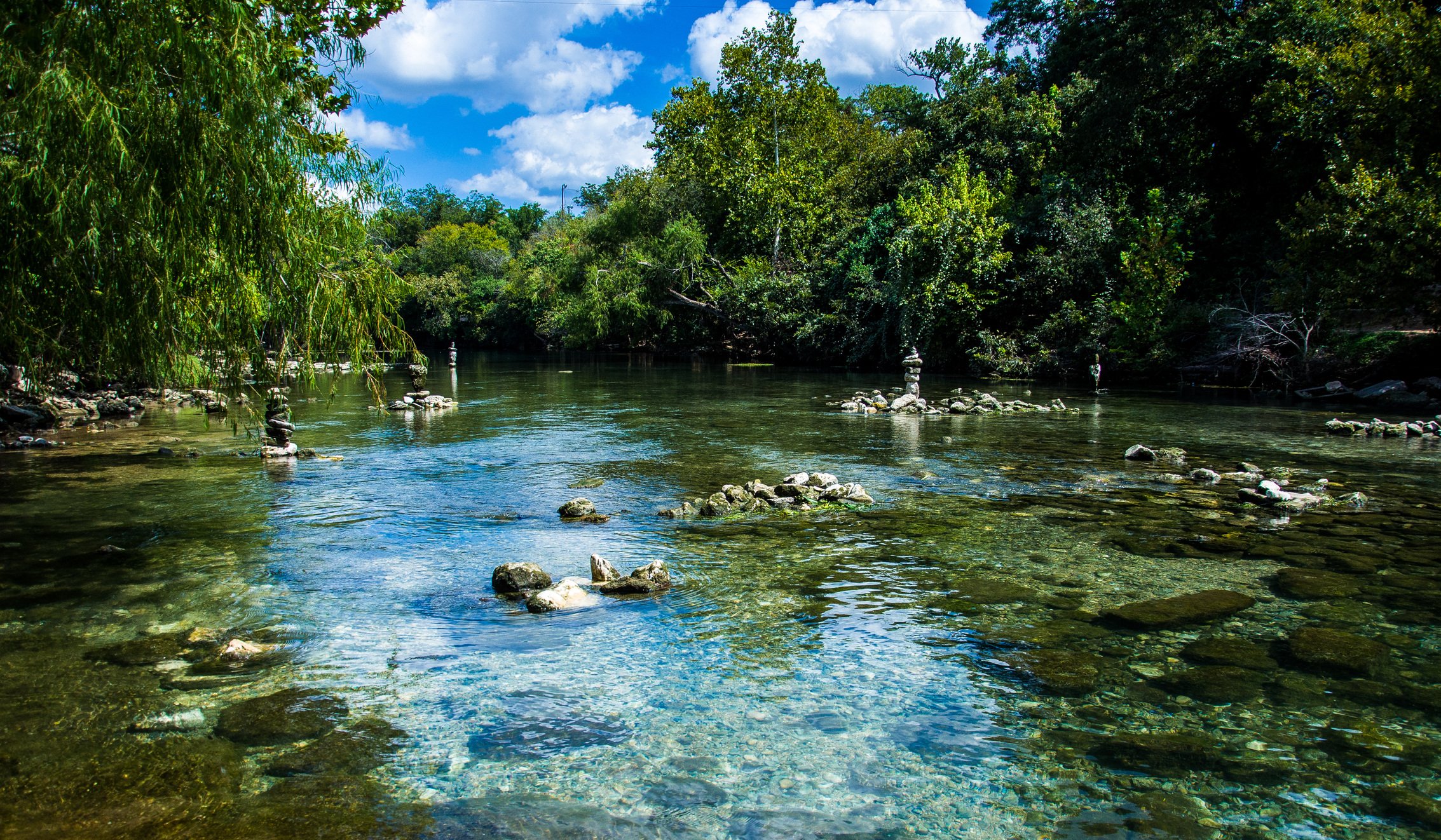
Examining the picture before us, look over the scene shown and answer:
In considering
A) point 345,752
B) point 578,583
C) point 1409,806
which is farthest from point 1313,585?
point 345,752

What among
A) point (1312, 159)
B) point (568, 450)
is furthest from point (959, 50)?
point (568, 450)

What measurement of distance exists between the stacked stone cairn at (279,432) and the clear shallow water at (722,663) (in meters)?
1.90

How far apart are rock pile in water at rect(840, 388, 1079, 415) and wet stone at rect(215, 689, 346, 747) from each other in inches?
739

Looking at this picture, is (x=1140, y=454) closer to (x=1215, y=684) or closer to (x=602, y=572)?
(x=1215, y=684)

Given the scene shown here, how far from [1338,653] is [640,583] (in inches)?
212

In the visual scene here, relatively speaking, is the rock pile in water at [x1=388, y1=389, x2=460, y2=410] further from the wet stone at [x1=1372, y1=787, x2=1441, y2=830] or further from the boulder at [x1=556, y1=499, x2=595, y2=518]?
the wet stone at [x1=1372, y1=787, x2=1441, y2=830]

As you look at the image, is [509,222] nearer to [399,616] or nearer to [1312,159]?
[1312,159]

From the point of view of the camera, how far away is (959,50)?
160ft

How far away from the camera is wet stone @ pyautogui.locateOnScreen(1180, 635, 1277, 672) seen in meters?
5.86

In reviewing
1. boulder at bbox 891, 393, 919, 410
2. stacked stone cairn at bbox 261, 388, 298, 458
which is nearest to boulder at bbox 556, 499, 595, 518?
stacked stone cairn at bbox 261, 388, 298, 458

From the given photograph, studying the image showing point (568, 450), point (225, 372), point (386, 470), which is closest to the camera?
point (225, 372)

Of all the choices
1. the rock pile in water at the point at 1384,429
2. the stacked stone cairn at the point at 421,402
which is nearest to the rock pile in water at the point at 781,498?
the rock pile in water at the point at 1384,429

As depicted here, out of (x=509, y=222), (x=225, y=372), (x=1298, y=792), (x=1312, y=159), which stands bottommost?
(x=1298, y=792)

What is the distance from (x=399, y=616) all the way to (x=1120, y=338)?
30316 mm
